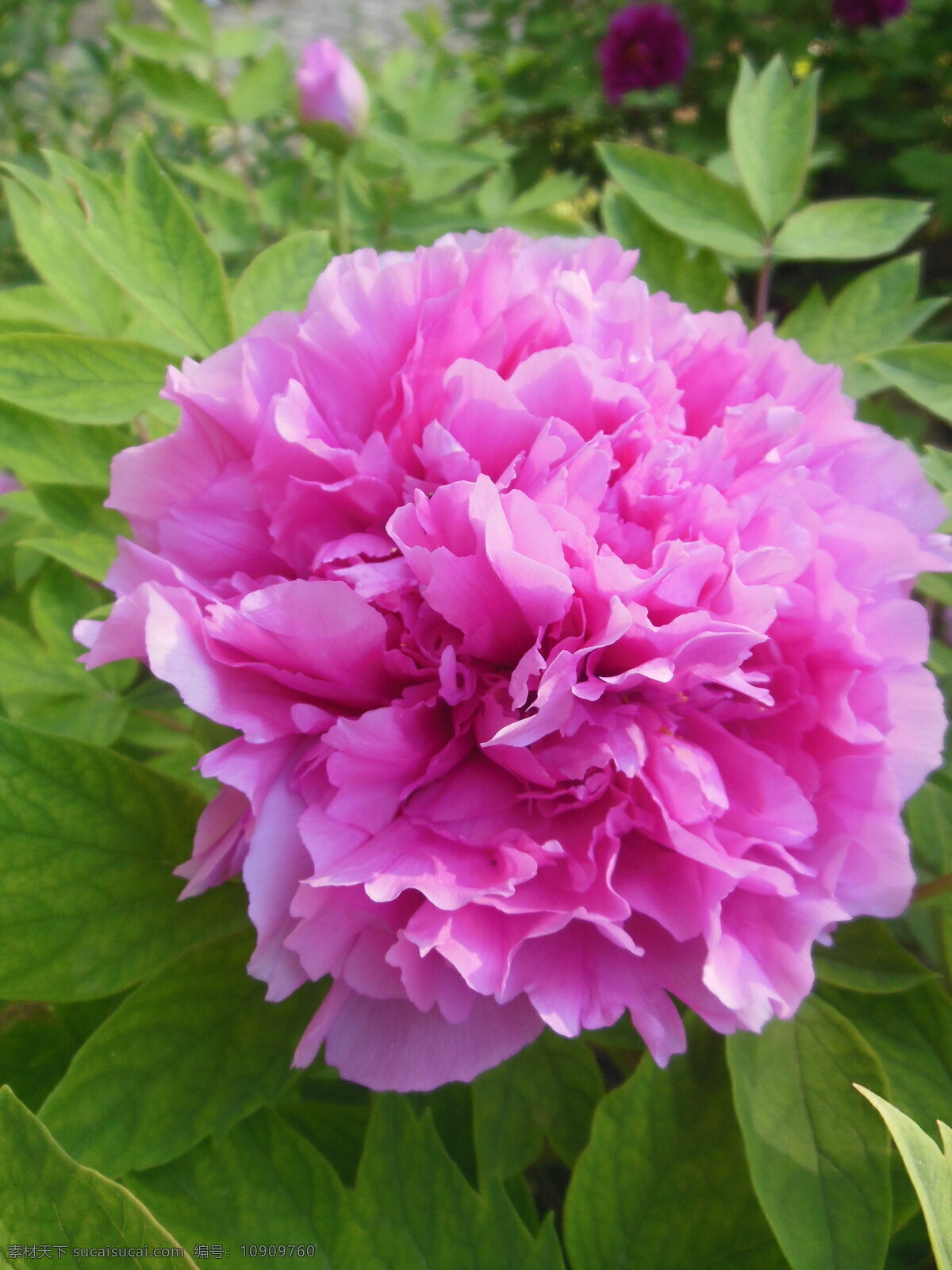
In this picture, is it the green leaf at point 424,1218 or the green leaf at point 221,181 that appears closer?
the green leaf at point 424,1218

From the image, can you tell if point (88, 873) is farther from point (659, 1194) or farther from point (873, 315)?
point (873, 315)

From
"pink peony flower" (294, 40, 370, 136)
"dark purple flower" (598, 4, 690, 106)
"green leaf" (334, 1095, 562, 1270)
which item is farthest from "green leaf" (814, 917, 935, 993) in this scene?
"dark purple flower" (598, 4, 690, 106)

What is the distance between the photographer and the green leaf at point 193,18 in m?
1.11

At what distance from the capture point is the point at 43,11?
1742 mm

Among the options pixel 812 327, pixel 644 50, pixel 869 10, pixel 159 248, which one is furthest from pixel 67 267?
pixel 869 10

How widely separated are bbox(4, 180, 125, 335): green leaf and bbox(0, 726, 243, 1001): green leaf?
1.41ft

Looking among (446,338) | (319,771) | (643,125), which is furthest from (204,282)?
(643,125)

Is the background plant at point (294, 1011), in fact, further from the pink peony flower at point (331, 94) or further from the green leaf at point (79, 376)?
the pink peony flower at point (331, 94)

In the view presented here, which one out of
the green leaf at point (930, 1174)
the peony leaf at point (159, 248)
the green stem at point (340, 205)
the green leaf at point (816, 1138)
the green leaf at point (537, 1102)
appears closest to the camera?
the green leaf at point (930, 1174)

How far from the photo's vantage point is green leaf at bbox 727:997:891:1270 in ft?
1.54

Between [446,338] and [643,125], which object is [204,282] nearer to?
[446,338]

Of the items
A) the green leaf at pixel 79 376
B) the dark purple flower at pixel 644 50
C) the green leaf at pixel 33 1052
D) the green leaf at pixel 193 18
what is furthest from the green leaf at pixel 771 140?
the dark purple flower at pixel 644 50

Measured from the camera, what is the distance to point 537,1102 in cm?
60

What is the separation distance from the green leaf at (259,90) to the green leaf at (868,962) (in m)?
1.08
